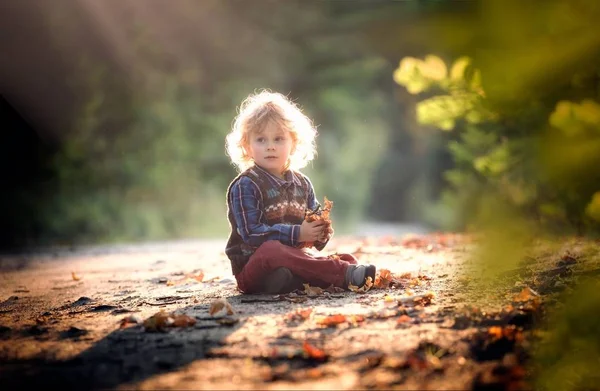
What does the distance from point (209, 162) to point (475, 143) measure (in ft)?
45.3

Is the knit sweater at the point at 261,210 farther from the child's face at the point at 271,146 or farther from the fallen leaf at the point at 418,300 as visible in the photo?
the fallen leaf at the point at 418,300

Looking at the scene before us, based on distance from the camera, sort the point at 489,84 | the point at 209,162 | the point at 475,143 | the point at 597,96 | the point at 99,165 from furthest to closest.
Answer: the point at 209,162, the point at 99,165, the point at 475,143, the point at 597,96, the point at 489,84

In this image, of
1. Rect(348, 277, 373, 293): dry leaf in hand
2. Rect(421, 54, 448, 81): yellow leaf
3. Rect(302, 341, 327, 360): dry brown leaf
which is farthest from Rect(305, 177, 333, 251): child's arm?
Rect(421, 54, 448, 81): yellow leaf

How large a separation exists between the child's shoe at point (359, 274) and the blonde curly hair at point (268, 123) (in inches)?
40.1

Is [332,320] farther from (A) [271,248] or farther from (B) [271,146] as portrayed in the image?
(B) [271,146]

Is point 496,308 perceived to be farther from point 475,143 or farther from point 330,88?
point 330,88

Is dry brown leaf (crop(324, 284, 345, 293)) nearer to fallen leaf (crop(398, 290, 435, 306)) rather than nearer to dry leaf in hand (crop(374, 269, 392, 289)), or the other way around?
dry leaf in hand (crop(374, 269, 392, 289))

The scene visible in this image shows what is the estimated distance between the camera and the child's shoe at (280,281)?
13.9 ft

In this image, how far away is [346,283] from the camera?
431cm

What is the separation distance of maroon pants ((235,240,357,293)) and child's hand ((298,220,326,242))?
0.14 m

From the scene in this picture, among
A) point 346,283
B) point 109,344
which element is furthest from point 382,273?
point 109,344

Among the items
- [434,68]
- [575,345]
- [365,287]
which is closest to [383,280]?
[365,287]

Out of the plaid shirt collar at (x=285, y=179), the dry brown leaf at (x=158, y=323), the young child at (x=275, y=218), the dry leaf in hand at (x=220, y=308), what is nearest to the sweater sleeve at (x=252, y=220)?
the young child at (x=275, y=218)

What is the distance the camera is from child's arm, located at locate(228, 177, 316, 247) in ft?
14.0
